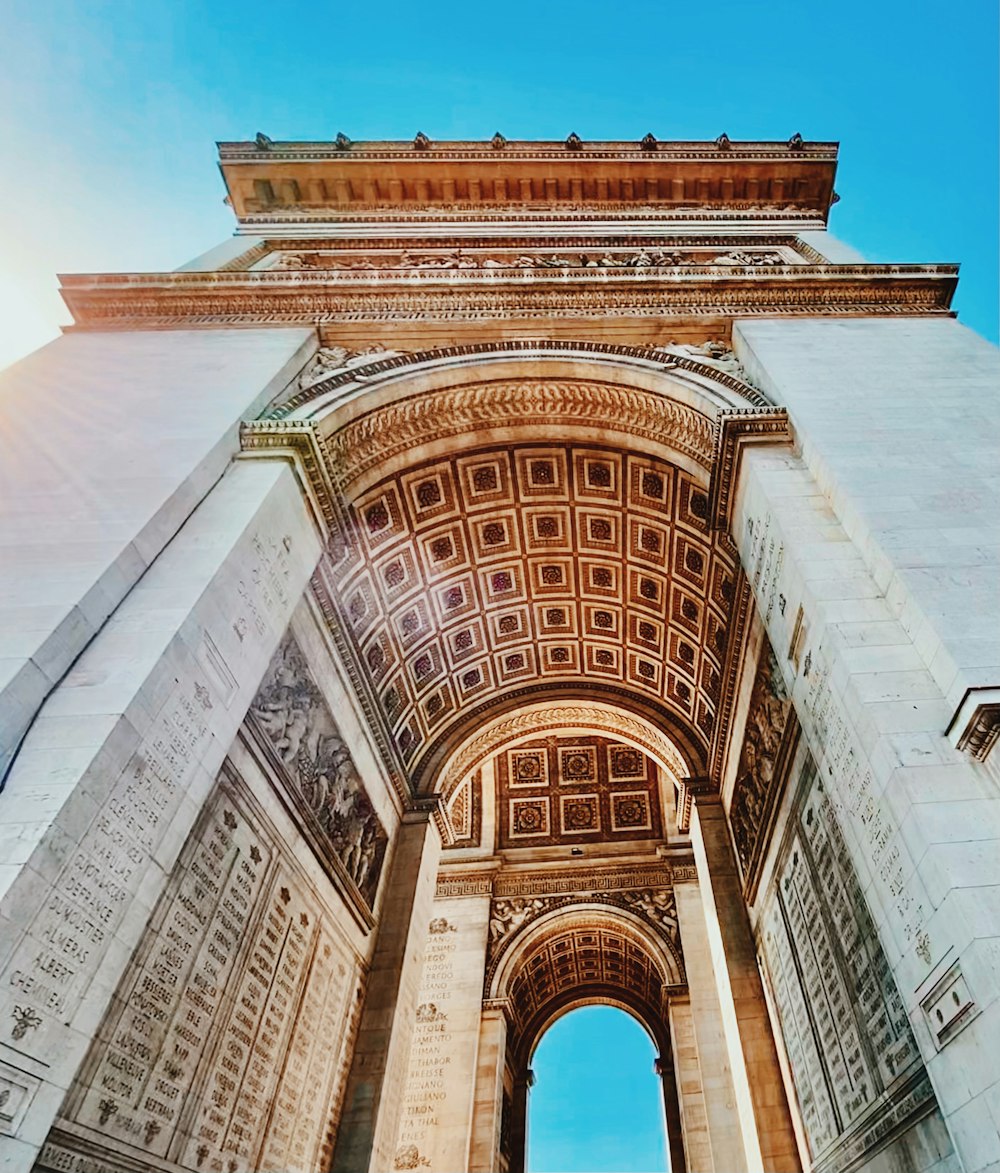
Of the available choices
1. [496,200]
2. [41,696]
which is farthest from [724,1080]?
[496,200]

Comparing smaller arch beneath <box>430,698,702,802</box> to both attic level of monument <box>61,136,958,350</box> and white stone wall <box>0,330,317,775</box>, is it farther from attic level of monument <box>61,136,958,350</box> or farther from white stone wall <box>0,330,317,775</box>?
white stone wall <box>0,330,317,775</box>

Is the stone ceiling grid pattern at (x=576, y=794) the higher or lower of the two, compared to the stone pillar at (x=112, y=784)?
higher

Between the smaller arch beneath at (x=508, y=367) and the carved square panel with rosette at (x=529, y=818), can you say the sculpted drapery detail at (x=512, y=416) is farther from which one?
the carved square panel with rosette at (x=529, y=818)

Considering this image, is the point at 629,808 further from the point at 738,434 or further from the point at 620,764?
the point at 738,434

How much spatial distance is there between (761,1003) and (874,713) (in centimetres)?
580

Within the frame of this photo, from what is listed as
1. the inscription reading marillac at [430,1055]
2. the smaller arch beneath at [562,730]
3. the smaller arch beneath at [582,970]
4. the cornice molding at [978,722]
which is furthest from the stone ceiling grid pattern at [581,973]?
the cornice molding at [978,722]

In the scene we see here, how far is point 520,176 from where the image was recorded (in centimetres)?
1460

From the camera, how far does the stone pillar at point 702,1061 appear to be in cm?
1111

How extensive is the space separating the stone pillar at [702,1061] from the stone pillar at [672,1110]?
0.69 m

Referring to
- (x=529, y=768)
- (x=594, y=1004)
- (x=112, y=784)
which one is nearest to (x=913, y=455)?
(x=112, y=784)

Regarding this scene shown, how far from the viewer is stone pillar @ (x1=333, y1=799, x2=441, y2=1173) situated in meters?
7.47

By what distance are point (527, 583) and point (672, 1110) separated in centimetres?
1332

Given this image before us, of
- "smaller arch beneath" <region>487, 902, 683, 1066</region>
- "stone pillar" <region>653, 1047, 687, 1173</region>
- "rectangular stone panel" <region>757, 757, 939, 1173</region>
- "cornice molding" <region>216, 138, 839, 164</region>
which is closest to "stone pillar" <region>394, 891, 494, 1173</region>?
"smaller arch beneath" <region>487, 902, 683, 1066</region>

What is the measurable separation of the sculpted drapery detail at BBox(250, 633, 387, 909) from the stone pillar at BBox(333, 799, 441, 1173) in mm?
558
